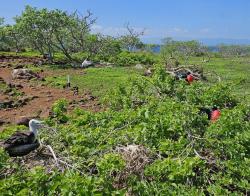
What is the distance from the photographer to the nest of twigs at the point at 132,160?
218 inches

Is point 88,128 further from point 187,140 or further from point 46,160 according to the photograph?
point 187,140

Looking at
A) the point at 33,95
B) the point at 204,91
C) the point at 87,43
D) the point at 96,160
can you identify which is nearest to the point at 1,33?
the point at 87,43

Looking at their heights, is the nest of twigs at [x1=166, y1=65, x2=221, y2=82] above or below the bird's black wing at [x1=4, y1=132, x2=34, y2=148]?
below

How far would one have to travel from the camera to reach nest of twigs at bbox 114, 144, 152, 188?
554 cm

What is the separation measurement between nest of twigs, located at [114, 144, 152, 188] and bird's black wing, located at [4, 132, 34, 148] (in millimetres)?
1510

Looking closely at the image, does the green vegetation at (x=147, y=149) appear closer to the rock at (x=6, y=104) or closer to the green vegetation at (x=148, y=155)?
the green vegetation at (x=148, y=155)

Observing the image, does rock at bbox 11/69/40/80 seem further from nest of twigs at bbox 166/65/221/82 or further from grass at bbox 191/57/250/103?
grass at bbox 191/57/250/103

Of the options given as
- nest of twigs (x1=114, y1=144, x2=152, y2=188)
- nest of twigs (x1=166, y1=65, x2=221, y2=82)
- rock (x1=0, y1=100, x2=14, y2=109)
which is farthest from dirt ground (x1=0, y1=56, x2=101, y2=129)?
nest of twigs (x1=114, y1=144, x2=152, y2=188)

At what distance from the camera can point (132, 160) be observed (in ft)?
18.9

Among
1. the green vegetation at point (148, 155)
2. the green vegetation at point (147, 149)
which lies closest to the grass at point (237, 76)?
the green vegetation at point (147, 149)

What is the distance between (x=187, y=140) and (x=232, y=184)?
1017 mm

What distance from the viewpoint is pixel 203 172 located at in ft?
18.6

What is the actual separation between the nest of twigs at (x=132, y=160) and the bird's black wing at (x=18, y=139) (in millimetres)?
1510

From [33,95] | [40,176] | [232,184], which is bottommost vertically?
[33,95]
